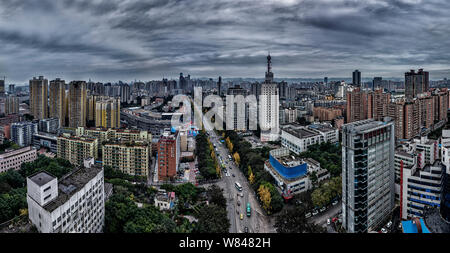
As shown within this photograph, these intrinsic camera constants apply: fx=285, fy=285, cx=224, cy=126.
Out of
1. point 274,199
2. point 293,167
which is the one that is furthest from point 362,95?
point 274,199

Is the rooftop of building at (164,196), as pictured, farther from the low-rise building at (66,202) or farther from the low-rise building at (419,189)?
the low-rise building at (419,189)

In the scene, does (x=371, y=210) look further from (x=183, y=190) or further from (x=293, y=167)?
(x=183, y=190)

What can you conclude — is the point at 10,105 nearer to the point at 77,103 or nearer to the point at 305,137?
the point at 77,103

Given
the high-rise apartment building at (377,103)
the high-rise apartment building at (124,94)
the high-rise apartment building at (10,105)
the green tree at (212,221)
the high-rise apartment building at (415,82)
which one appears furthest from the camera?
the high-rise apartment building at (124,94)

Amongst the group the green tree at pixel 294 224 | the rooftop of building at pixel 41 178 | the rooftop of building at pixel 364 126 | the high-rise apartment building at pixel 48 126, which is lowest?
the green tree at pixel 294 224

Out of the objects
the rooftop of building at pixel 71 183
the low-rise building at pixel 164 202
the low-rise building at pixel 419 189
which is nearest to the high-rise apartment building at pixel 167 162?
the low-rise building at pixel 164 202

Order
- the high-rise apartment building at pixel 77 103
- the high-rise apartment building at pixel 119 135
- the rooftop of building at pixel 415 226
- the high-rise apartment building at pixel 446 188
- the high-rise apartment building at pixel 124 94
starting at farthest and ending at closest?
the high-rise apartment building at pixel 124 94 < the high-rise apartment building at pixel 77 103 < the high-rise apartment building at pixel 119 135 < the high-rise apartment building at pixel 446 188 < the rooftop of building at pixel 415 226
